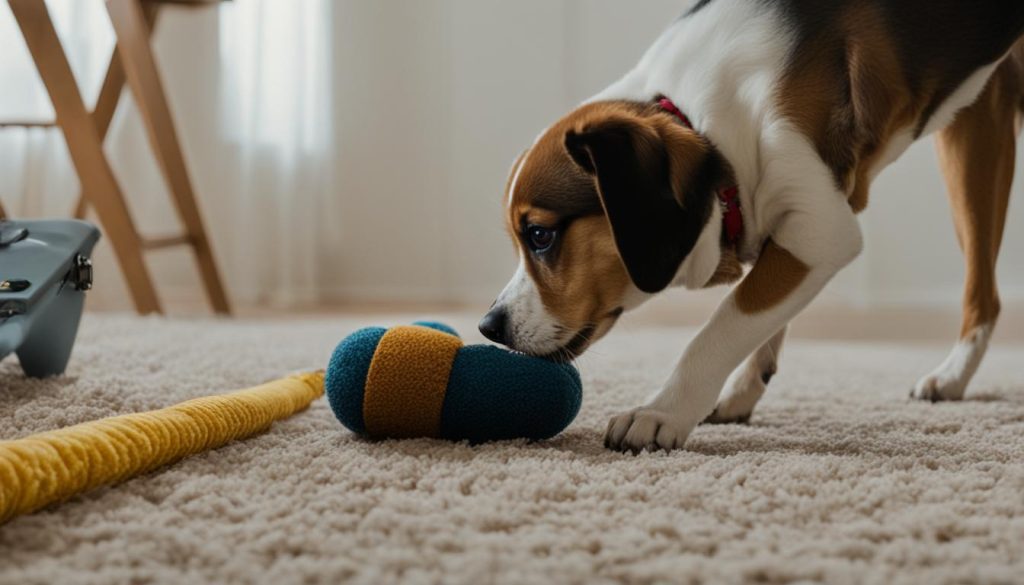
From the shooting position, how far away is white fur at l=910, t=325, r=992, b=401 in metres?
1.71

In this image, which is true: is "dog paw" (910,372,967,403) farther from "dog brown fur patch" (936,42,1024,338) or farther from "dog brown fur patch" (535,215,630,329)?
"dog brown fur patch" (535,215,630,329)

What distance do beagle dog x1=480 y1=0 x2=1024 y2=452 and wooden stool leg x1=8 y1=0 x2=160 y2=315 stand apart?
1.45 metres

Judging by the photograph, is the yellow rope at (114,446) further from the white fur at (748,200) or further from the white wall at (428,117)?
the white wall at (428,117)

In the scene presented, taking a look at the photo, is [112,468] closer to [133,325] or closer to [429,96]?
[133,325]

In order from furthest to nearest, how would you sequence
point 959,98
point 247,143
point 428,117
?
point 428,117
point 247,143
point 959,98

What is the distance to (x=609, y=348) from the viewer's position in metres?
2.44

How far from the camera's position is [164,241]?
9.57ft

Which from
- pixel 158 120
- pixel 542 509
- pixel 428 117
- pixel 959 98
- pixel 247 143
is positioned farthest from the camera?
pixel 428 117

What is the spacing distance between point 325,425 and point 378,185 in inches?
122

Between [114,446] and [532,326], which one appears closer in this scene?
[114,446]

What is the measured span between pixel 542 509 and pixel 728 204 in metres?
0.57

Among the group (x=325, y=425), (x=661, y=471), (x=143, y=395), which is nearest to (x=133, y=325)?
(x=143, y=395)

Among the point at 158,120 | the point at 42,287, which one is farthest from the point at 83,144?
the point at 42,287

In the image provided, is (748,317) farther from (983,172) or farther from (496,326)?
(983,172)
